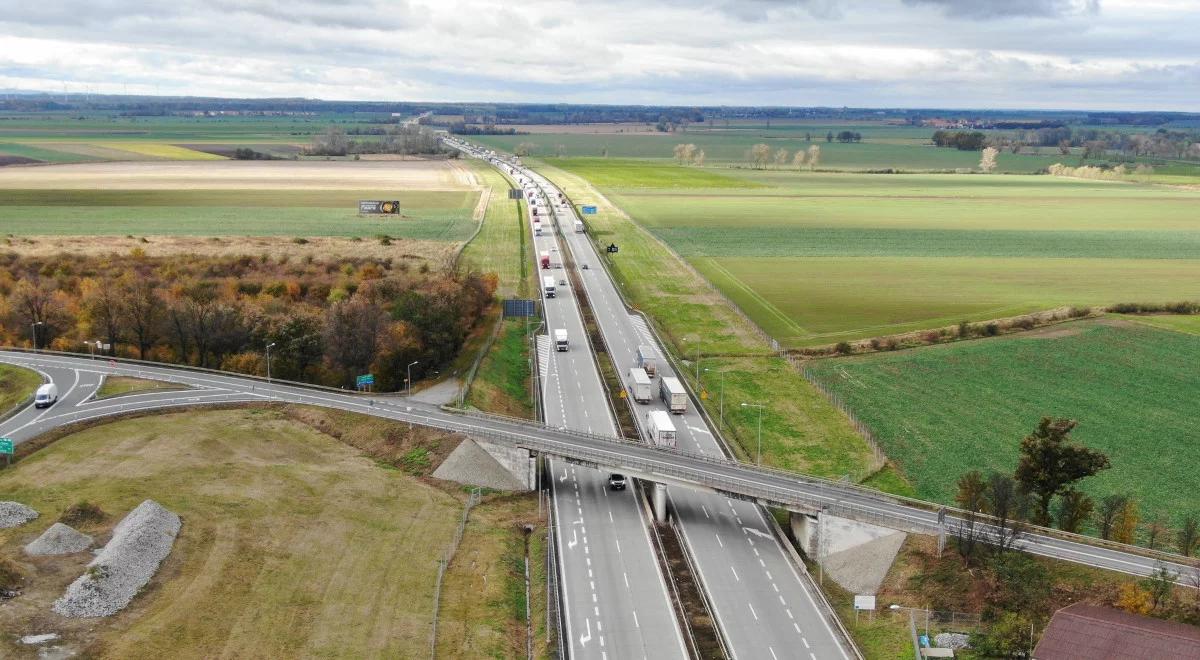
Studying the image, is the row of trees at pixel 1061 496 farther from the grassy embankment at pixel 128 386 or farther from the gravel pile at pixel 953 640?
the grassy embankment at pixel 128 386

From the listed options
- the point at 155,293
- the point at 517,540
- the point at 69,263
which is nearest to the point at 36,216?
the point at 69,263

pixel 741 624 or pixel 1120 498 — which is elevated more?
pixel 1120 498

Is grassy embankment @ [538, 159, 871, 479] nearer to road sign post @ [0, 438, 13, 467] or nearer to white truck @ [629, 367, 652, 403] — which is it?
white truck @ [629, 367, 652, 403]

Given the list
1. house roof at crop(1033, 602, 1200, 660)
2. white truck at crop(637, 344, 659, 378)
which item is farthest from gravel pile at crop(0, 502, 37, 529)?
house roof at crop(1033, 602, 1200, 660)

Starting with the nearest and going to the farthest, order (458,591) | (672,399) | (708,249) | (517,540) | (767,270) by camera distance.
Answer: (458,591)
(517,540)
(672,399)
(767,270)
(708,249)

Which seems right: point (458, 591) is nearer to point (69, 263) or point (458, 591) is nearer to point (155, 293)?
point (155, 293)

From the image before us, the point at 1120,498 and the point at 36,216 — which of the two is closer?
the point at 1120,498
